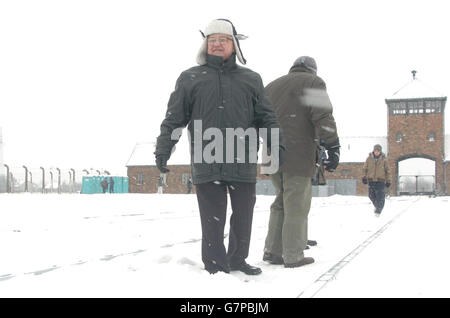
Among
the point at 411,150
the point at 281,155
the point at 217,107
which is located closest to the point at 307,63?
the point at 281,155

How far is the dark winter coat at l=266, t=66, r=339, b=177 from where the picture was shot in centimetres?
474

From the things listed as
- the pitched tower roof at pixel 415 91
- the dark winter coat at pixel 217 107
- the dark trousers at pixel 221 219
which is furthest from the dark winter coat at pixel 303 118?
the pitched tower roof at pixel 415 91

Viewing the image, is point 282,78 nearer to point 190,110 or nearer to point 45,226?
point 190,110

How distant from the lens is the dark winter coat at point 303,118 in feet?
15.6

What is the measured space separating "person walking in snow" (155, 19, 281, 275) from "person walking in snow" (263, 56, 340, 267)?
596mm

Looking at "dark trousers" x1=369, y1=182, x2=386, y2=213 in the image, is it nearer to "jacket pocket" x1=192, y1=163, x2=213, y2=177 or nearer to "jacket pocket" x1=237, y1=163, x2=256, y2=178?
"jacket pocket" x1=237, y1=163, x2=256, y2=178

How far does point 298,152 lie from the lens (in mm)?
4824

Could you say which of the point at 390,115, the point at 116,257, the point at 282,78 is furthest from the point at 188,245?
the point at 390,115

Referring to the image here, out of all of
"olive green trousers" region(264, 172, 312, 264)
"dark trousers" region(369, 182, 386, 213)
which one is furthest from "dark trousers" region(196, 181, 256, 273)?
"dark trousers" region(369, 182, 386, 213)

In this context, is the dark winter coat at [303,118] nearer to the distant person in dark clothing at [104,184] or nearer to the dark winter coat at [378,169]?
the dark winter coat at [378,169]

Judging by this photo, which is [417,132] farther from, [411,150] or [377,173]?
[377,173]

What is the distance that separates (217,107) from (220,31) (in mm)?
577

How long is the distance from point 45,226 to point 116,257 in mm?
4338

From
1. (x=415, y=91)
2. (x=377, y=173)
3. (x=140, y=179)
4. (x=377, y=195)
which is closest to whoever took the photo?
(x=377, y=195)
